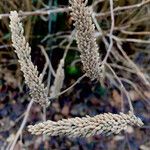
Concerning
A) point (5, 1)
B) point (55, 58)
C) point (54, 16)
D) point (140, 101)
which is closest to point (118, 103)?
point (140, 101)

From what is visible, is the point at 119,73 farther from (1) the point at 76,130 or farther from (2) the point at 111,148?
(1) the point at 76,130

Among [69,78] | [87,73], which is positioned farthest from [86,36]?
[69,78]

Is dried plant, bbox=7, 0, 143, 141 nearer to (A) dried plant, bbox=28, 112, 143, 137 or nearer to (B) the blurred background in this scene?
(A) dried plant, bbox=28, 112, 143, 137

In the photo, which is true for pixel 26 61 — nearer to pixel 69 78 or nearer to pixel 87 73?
pixel 87 73

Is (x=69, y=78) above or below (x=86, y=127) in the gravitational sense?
below

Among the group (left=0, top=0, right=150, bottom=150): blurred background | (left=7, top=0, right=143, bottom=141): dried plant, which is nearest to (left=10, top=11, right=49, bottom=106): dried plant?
(left=7, top=0, right=143, bottom=141): dried plant

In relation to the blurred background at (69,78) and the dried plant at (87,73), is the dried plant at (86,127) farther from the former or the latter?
the blurred background at (69,78)
